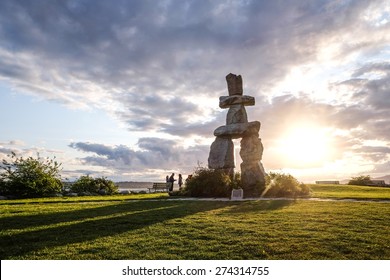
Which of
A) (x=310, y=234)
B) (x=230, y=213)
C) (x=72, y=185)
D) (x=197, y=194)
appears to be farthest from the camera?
(x=72, y=185)

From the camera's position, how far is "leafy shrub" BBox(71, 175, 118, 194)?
90.7 ft

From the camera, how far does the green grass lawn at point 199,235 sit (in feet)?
22.2

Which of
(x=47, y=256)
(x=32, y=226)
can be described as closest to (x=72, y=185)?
(x=32, y=226)

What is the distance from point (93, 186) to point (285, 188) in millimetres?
A: 16209

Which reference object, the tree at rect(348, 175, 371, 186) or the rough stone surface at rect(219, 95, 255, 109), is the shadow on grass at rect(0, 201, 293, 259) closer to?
the rough stone surface at rect(219, 95, 255, 109)

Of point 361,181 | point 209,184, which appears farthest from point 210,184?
point 361,181

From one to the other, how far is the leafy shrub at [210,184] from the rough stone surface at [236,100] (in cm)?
514

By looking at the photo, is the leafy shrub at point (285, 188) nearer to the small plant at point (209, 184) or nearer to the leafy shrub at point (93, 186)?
the small plant at point (209, 184)

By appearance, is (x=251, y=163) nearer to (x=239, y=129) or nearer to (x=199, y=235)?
(x=239, y=129)

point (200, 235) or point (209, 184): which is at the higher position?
point (209, 184)

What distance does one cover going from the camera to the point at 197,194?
68.2 feet

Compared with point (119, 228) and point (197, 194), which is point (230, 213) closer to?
point (119, 228)

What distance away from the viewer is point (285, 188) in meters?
20.3
